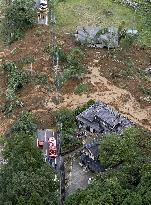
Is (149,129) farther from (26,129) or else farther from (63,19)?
(63,19)

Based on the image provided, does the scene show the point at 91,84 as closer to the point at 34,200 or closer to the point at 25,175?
the point at 25,175

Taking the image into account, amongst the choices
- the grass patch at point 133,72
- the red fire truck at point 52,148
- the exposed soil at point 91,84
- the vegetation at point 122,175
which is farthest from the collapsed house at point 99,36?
the red fire truck at point 52,148

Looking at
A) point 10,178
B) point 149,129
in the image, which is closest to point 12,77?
point 149,129

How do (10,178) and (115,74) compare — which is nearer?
(10,178)

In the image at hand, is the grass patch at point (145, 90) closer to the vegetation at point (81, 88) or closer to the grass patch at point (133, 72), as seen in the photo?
the grass patch at point (133, 72)

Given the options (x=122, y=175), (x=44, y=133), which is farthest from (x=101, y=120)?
(x=122, y=175)

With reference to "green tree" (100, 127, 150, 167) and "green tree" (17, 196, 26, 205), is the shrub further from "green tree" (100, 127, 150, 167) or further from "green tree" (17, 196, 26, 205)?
"green tree" (17, 196, 26, 205)
